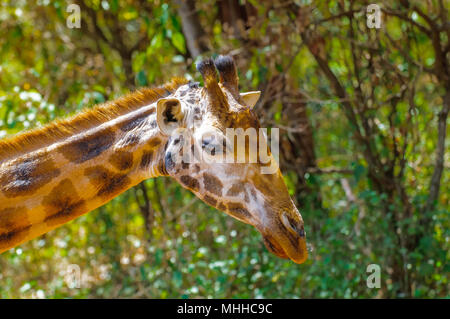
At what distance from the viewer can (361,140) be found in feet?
18.3

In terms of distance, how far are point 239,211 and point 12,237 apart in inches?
42.7

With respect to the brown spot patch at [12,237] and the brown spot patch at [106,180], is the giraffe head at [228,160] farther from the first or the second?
the brown spot patch at [12,237]

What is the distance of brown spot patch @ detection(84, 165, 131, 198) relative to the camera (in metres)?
2.86

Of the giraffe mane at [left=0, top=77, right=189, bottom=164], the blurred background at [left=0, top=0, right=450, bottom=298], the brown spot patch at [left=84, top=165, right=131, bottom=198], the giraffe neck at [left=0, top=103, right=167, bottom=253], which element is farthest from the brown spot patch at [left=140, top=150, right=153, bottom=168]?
the blurred background at [left=0, top=0, right=450, bottom=298]

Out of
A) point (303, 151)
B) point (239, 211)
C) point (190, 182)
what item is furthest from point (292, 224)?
point (303, 151)

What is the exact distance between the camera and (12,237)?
2832 mm

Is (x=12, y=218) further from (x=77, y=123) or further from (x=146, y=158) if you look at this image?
(x=146, y=158)

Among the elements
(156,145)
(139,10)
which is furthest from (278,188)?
(139,10)

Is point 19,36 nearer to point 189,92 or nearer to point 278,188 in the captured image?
point 189,92

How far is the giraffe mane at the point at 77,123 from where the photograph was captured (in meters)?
2.94

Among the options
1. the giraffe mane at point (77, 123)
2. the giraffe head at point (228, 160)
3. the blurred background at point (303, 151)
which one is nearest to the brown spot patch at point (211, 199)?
the giraffe head at point (228, 160)

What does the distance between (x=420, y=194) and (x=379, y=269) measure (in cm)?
88

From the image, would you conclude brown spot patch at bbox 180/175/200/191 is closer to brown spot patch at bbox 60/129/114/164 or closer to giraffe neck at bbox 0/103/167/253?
giraffe neck at bbox 0/103/167/253
